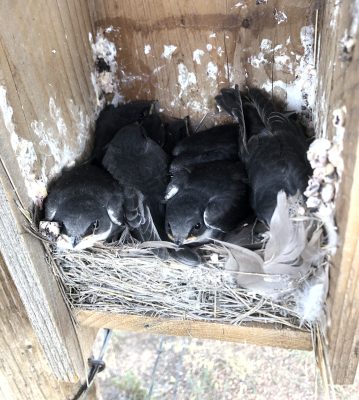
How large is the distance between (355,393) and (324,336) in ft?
3.64

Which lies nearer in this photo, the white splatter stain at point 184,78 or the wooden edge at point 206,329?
the wooden edge at point 206,329

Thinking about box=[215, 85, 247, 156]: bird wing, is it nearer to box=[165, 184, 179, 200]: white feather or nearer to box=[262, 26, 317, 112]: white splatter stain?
box=[262, 26, 317, 112]: white splatter stain

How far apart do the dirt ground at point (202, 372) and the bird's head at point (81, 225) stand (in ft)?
3.34

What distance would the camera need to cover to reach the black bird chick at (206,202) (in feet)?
4.04

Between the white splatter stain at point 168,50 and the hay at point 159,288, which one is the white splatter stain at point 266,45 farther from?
the hay at point 159,288

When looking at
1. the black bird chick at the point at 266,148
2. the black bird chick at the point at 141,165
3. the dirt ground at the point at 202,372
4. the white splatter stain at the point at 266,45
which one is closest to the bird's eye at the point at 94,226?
the black bird chick at the point at 141,165

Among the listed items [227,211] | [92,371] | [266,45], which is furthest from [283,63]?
[92,371]

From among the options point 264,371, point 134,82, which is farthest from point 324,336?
point 264,371

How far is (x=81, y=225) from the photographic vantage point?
1188 millimetres

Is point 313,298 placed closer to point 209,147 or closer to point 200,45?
point 209,147

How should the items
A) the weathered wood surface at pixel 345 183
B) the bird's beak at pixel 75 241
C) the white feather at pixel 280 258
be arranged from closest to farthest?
the weathered wood surface at pixel 345 183
the white feather at pixel 280 258
the bird's beak at pixel 75 241

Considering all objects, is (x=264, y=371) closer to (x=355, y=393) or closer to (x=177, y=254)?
(x=355, y=393)

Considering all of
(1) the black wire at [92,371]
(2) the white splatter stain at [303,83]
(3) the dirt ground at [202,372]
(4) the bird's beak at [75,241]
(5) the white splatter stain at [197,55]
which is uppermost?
(5) the white splatter stain at [197,55]

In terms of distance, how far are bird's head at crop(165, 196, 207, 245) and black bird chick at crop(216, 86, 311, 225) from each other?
0.55 ft
